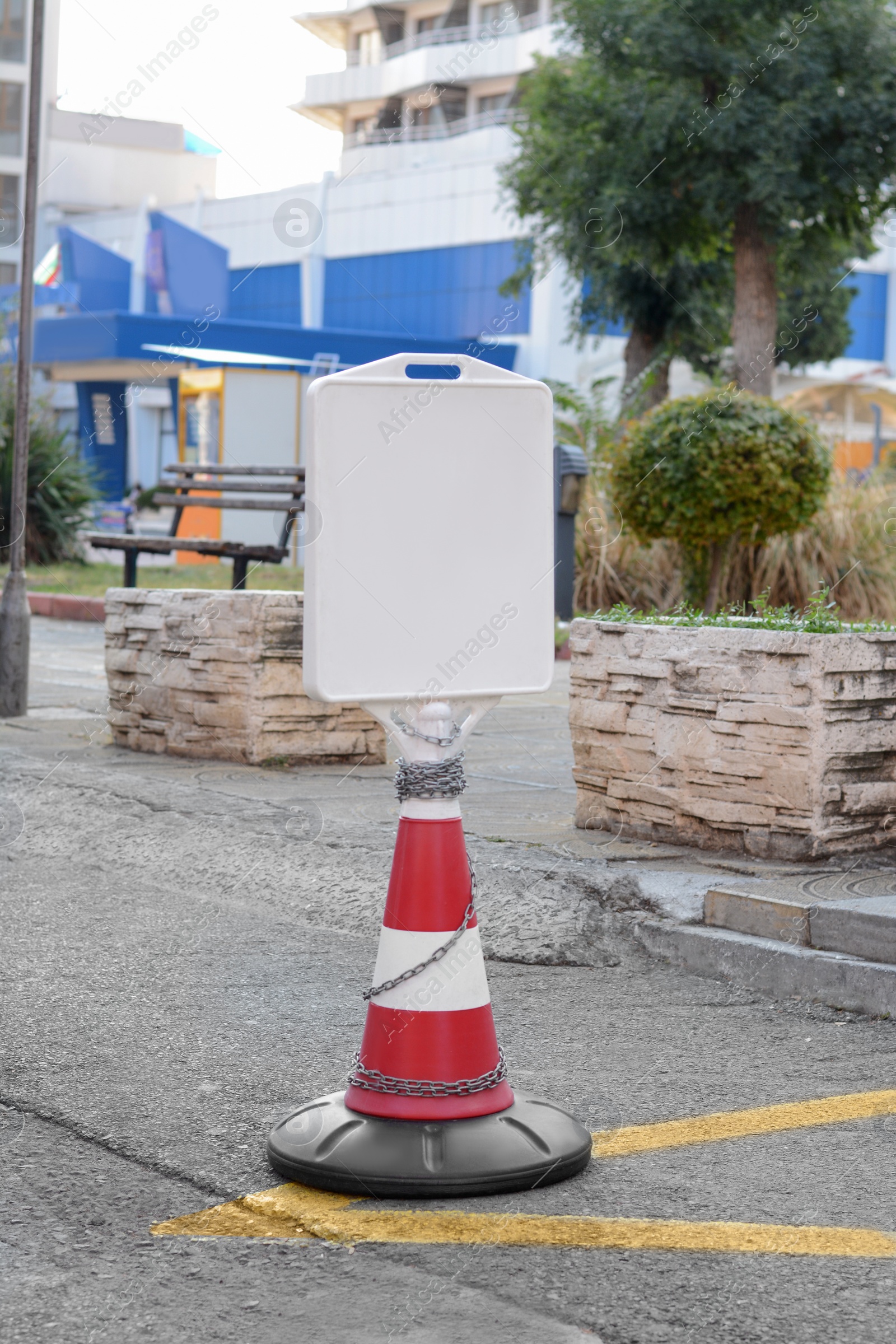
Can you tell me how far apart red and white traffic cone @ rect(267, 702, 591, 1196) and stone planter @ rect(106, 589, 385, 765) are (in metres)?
3.86

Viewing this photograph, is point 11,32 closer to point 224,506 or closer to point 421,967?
point 224,506

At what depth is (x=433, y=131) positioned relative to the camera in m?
63.7

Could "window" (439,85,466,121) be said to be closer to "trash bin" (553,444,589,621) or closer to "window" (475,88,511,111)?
"window" (475,88,511,111)

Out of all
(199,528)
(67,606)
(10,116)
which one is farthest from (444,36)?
(67,606)

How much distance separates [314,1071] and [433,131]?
63.6 m

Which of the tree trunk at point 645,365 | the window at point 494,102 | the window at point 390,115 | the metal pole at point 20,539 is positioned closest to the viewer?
the metal pole at point 20,539

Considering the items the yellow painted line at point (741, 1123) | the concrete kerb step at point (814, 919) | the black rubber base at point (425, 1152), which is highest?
the concrete kerb step at point (814, 919)

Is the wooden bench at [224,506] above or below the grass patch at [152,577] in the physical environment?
above

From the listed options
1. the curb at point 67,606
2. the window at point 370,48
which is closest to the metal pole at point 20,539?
the curb at point 67,606

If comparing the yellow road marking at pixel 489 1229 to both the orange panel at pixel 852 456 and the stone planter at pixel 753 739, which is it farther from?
the orange panel at pixel 852 456

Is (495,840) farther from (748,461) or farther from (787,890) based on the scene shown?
(748,461)

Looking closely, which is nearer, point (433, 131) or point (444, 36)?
point (433, 131)

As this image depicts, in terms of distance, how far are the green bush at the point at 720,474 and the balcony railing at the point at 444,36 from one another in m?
50.3

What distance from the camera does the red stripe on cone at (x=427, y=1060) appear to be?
3199 mm
